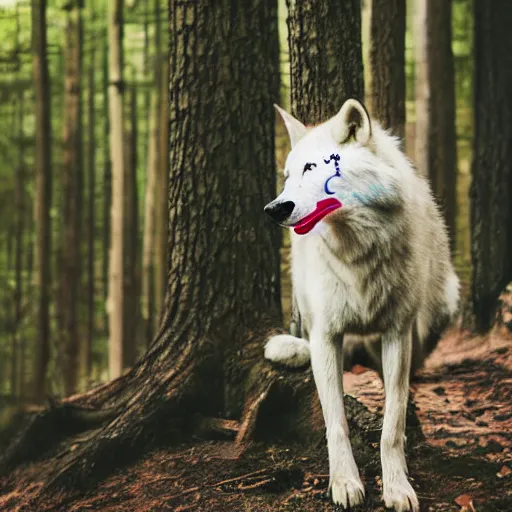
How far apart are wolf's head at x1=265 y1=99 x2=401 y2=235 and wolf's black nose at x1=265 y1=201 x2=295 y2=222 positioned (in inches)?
1.7

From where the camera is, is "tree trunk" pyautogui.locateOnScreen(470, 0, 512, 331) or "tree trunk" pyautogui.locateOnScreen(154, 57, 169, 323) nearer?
"tree trunk" pyautogui.locateOnScreen(470, 0, 512, 331)

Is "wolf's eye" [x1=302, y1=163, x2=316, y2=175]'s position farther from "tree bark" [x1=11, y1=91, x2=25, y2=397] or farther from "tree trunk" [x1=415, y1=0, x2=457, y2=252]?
"tree bark" [x1=11, y1=91, x2=25, y2=397]

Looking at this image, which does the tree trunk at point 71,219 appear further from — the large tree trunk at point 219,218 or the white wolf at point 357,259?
the white wolf at point 357,259

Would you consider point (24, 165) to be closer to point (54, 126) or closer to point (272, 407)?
point (54, 126)

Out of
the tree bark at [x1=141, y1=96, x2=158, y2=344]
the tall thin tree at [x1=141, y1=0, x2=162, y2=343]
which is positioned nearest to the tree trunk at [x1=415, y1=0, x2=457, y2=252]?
the tall thin tree at [x1=141, y1=0, x2=162, y2=343]

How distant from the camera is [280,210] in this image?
10.5 ft

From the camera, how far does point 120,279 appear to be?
707 cm

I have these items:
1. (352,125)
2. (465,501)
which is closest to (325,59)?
(352,125)

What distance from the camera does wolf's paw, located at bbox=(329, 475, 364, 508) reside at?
352 cm

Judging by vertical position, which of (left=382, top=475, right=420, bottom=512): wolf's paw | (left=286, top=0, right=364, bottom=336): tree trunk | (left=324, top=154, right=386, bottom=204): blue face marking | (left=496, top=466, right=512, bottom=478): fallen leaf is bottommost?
(left=382, top=475, right=420, bottom=512): wolf's paw

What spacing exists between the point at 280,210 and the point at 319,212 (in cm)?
22

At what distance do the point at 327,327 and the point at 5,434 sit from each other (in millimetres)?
2814

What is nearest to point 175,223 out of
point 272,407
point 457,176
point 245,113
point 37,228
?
point 245,113

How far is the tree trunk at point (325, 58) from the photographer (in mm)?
4086
